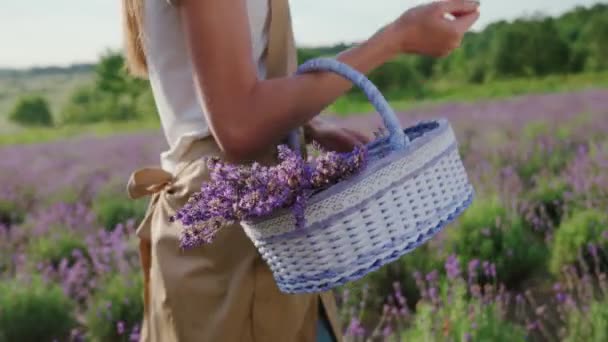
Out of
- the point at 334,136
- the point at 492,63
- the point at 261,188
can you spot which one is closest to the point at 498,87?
the point at 492,63

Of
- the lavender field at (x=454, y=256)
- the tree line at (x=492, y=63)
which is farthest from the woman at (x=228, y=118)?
the tree line at (x=492, y=63)

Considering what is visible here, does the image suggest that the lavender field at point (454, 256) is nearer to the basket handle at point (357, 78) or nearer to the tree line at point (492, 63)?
the basket handle at point (357, 78)

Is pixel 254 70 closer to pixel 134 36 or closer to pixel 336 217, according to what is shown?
pixel 336 217

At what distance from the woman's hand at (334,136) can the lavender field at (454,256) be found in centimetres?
142

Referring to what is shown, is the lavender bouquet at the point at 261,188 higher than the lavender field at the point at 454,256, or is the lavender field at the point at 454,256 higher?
the lavender bouquet at the point at 261,188

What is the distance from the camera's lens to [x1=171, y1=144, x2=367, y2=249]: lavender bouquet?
1000 mm

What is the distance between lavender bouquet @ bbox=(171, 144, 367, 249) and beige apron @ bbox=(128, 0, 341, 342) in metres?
0.17

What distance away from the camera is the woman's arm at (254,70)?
1.03 meters

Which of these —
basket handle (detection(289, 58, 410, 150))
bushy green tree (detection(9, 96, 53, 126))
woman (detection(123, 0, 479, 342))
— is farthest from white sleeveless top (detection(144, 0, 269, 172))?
bushy green tree (detection(9, 96, 53, 126))

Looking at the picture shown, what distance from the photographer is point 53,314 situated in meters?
3.68

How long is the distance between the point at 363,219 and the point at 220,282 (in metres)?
0.27

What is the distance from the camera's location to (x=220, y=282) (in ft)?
4.04

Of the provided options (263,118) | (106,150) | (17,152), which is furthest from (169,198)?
(17,152)

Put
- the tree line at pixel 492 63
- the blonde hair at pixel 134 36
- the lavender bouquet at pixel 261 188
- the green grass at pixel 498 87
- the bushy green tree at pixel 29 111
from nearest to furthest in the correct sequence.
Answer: the lavender bouquet at pixel 261 188
the blonde hair at pixel 134 36
the green grass at pixel 498 87
the tree line at pixel 492 63
the bushy green tree at pixel 29 111
